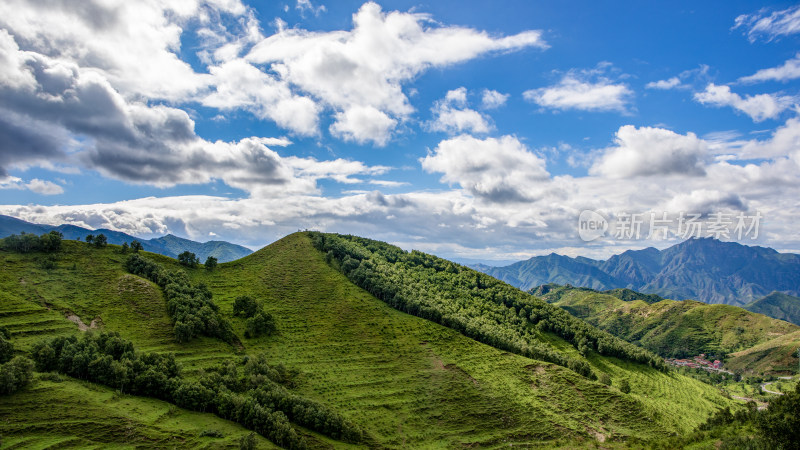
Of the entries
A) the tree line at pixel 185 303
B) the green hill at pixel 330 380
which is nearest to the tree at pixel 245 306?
the green hill at pixel 330 380

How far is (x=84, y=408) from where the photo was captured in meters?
77.6

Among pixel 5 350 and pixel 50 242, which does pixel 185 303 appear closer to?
pixel 5 350

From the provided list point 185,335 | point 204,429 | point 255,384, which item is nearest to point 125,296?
point 185,335

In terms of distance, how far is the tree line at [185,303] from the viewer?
5034 inches

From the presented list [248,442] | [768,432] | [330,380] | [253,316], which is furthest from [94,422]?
[768,432]

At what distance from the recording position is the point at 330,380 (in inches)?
4872

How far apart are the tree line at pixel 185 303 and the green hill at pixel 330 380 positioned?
403cm

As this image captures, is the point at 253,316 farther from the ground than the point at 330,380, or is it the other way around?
the point at 253,316

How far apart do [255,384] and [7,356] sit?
188 feet

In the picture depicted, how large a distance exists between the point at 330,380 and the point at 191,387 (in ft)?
138

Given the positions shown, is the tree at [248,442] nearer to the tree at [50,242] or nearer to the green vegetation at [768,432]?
the green vegetation at [768,432]

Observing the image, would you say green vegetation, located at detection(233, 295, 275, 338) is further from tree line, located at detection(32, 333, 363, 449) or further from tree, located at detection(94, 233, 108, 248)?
tree, located at detection(94, 233, 108, 248)

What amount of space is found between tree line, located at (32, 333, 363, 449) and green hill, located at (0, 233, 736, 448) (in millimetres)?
3429

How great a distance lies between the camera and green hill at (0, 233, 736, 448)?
262 ft
